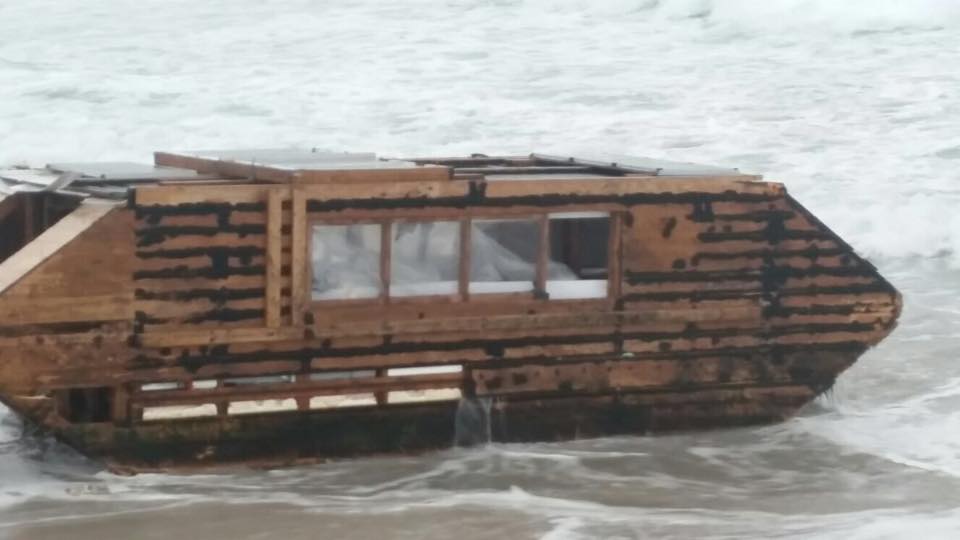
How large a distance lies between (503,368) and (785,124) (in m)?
12.0

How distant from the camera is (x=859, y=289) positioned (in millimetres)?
9930

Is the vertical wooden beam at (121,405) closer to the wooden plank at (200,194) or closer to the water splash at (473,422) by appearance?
the wooden plank at (200,194)

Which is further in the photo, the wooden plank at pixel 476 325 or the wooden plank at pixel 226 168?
the wooden plank at pixel 226 168

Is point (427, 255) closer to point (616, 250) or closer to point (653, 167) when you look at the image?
point (616, 250)

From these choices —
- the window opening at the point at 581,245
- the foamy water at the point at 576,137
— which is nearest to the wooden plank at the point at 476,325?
the window opening at the point at 581,245

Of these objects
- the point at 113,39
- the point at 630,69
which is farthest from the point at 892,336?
the point at 113,39

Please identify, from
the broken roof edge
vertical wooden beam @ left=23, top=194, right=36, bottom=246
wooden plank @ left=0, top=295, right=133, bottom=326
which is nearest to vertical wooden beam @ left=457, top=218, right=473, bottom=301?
the broken roof edge

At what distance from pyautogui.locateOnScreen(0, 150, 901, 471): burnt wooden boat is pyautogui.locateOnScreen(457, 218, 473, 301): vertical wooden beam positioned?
0.04ft

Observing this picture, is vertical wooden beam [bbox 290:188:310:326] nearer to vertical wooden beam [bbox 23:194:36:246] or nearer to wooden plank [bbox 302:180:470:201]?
wooden plank [bbox 302:180:470:201]

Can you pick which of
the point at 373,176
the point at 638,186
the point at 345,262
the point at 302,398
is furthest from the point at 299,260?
the point at 638,186

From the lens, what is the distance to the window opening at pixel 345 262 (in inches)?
362

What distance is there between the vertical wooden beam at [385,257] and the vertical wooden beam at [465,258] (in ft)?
1.08

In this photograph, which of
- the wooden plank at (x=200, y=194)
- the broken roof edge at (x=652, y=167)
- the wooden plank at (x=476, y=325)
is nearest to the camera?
the wooden plank at (x=200, y=194)

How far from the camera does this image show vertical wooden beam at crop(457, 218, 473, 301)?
364 inches
